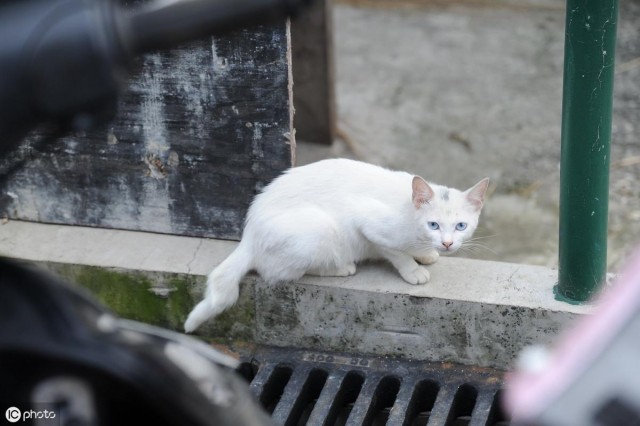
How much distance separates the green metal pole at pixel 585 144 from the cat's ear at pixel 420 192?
339mm

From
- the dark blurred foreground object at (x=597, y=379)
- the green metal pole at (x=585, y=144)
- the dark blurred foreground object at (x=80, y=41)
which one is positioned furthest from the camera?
the green metal pole at (x=585, y=144)

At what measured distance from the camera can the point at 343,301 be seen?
254 centimetres

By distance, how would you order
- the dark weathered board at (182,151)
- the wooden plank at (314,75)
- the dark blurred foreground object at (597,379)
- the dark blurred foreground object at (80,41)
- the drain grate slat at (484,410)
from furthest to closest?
the wooden plank at (314,75)
the dark weathered board at (182,151)
the drain grate slat at (484,410)
the dark blurred foreground object at (80,41)
the dark blurred foreground object at (597,379)

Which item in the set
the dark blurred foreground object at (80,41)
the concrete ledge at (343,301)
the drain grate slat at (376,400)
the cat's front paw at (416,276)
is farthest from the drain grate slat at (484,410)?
the dark blurred foreground object at (80,41)

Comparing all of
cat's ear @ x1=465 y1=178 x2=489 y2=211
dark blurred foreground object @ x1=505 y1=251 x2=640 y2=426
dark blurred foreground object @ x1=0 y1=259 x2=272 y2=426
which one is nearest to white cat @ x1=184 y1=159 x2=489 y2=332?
cat's ear @ x1=465 y1=178 x2=489 y2=211

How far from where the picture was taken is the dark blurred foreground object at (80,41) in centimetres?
93

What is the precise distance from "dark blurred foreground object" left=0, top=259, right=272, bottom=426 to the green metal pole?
1.42m

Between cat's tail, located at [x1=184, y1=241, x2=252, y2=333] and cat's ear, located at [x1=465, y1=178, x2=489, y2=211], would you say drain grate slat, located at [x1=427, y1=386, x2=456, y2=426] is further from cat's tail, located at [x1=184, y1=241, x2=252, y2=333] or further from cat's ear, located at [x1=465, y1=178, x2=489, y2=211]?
cat's tail, located at [x1=184, y1=241, x2=252, y2=333]

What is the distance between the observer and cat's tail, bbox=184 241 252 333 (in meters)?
2.51

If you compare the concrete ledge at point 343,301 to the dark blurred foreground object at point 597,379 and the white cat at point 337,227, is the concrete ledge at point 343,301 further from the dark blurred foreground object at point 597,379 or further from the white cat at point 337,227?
the dark blurred foreground object at point 597,379

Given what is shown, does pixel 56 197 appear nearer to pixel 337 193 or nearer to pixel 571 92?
pixel 337 193

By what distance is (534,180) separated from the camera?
3.71 metres

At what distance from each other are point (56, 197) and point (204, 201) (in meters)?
0.46

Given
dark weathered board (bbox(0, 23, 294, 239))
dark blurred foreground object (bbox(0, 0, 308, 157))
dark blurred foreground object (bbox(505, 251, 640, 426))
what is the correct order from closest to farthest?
dark blurred foreground object (bbox(505, 251, 640, 426)), dark blurred foreground object (bbox(0, 0, 308, 157)), dark weathered board (bbox(0, 23, 294, 239))
